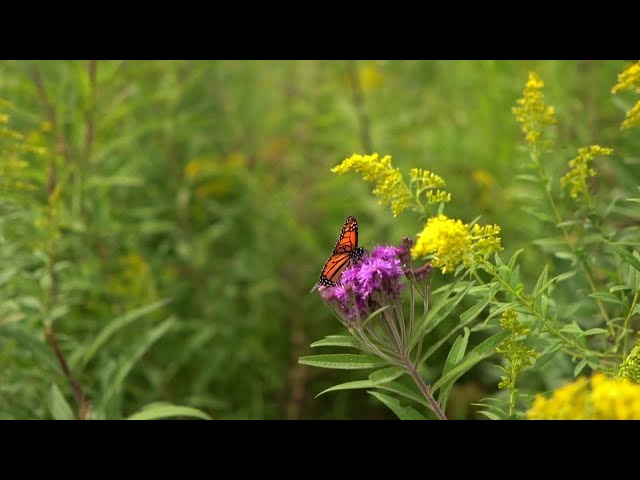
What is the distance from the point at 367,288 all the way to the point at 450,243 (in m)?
0.22

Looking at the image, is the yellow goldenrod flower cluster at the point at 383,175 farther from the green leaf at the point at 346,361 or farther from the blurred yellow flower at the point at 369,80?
the blurred yellow flower at the point at 369,80

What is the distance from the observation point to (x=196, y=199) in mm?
4289

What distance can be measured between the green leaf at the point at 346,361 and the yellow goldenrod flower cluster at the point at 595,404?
0.39 metres

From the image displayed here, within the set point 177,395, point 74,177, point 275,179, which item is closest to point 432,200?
point 74,177

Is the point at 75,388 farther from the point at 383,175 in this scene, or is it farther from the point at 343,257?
the point at 383,175

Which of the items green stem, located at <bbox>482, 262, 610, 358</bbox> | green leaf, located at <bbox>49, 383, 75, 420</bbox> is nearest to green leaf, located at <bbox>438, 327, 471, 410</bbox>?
green stem, located at <bbox>482, 262, 610, 358</bbox>

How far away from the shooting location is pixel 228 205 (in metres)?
4.54

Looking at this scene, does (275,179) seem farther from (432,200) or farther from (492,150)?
(432,200)

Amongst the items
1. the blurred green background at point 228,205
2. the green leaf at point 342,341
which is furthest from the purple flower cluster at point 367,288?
the blurred green background at point 228,205

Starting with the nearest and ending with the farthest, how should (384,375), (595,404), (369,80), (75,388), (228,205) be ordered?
(595,404) → (384,375) → (75,388) → (228,205) → (369,80)

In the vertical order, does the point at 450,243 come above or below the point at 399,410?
above

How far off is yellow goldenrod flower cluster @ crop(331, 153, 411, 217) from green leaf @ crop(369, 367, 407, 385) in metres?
0.32

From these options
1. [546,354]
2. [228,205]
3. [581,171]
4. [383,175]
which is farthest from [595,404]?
[228,205]

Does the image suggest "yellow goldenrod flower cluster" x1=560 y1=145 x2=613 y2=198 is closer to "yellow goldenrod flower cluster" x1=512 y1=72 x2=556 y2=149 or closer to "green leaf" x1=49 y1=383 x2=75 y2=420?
"yellow goldenrod flower cluster" x1=512 y1=72 x2=556 y2=149
